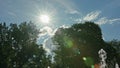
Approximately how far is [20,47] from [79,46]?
15124 mm

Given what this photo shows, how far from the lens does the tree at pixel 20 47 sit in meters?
73.5

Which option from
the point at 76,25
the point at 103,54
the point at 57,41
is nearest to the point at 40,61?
the point at 57,41

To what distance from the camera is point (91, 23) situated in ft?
263

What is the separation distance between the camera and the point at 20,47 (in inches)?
2945

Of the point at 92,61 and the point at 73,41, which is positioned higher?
the point at 73,41

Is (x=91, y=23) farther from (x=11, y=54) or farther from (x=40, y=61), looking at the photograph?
(x=11, y=54)

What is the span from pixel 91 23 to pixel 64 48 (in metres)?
11.0

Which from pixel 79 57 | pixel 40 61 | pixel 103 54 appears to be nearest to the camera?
pixel 103 54

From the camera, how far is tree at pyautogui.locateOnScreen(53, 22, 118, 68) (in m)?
72.6

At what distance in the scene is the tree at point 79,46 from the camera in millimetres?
72562

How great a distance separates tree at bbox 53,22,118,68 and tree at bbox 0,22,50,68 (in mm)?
5347

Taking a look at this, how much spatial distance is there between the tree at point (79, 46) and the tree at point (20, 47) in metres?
5.35

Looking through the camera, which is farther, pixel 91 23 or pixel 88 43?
pixel 91 23

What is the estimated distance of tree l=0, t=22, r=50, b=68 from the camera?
241 ft
